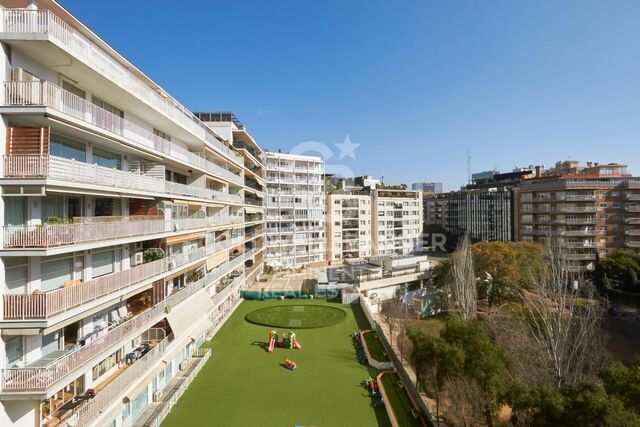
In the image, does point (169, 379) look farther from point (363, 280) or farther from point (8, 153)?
point (363, 280)

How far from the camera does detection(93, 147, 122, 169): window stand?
40.5 ft

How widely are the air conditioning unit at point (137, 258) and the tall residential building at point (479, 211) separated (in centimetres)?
5828

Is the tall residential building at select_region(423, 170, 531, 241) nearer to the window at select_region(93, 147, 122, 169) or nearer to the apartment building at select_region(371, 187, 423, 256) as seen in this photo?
the apartment building at select_region(371, 187, 423, 256)

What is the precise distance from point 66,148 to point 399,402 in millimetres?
15681

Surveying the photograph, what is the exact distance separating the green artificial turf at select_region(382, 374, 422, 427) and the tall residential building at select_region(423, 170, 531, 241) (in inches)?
1957

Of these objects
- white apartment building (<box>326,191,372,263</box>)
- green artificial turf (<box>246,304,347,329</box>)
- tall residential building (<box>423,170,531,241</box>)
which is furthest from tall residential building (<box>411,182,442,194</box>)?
green artificial turf (<box>246,304,347,329</box>)

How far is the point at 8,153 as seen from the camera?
8648 mm

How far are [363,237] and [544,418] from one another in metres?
49.8

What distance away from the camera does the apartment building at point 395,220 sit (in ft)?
200

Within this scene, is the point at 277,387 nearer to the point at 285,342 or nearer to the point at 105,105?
the point at 285,342

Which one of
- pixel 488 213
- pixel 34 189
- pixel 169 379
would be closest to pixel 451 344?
pixel 169 379

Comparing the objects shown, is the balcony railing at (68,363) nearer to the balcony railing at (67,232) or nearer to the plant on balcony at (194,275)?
the balcony railing at (67,232)

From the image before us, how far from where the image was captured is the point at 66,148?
10.8m

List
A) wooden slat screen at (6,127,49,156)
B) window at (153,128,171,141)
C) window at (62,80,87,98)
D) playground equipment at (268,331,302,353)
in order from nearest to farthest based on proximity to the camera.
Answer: wooden slat screen at (6,127,49,156), window at (62,80,87,98), window at (153,128,171,141), playground equipment at (268,331,302,353)
